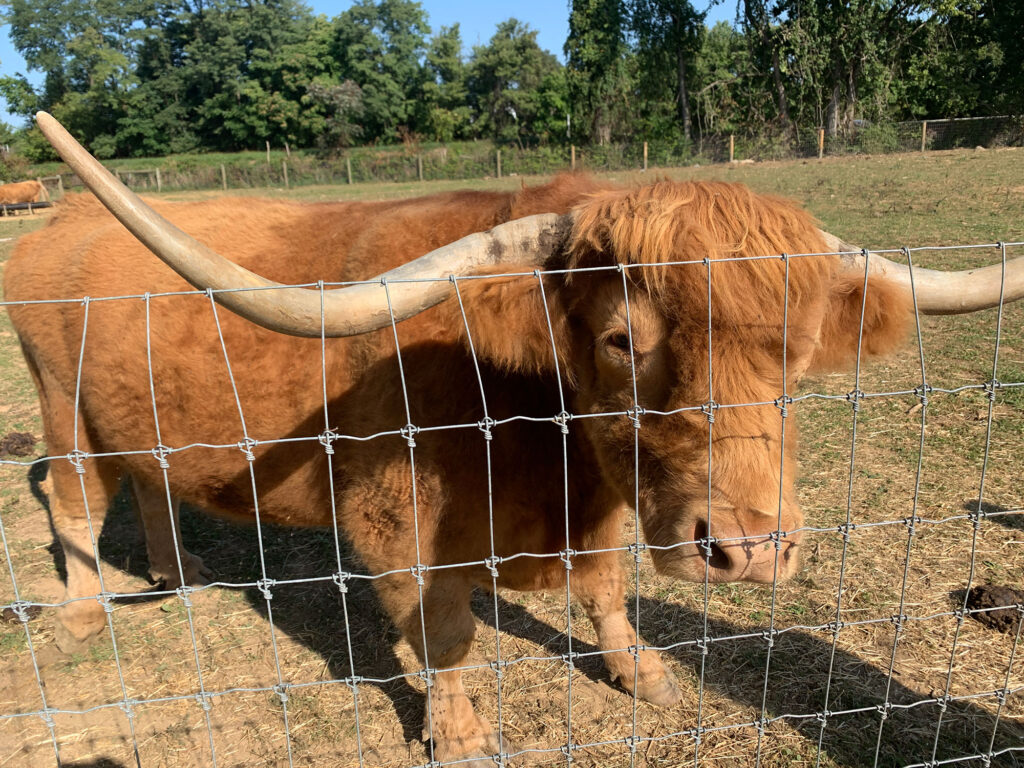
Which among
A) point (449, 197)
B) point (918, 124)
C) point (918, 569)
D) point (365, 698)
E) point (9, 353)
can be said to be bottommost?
point (365, 698)

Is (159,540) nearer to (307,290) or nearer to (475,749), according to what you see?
(475,749)

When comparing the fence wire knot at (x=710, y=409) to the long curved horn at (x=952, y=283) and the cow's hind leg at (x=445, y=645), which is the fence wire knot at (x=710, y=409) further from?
the cow's hind leg at (x=445, y=645)

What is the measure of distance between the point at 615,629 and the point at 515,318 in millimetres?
1853

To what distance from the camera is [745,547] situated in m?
1.94

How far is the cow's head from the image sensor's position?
196 cm

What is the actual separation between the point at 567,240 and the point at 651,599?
2.23 meters

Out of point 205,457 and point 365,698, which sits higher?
point 205,457

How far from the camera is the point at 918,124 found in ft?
110

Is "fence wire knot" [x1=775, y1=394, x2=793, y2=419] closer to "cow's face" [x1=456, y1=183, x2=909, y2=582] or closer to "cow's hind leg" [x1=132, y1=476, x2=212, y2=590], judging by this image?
"cow's face" [x1=456, y1=183, x2=909, y2=582]


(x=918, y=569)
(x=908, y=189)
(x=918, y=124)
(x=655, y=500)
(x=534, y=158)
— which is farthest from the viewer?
(x=534, y=158)

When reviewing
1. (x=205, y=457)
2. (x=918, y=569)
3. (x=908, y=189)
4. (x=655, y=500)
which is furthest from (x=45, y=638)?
(x=908, y=189)

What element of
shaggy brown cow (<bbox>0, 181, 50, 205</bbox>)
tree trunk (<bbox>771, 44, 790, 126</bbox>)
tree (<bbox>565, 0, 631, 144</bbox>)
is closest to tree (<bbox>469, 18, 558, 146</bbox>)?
tree (<bbox>565, 0, 631, 144</bbox>)

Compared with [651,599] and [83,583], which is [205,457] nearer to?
[83,583]

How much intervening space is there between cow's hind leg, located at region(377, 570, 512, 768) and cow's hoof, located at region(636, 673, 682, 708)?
658 mm
